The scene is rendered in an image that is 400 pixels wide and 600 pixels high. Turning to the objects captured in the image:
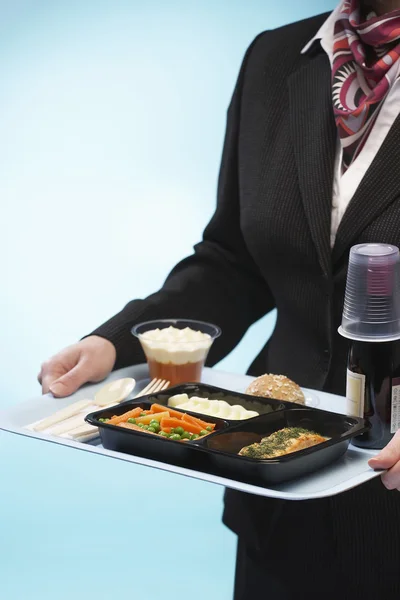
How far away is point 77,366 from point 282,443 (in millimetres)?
511

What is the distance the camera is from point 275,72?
234cm

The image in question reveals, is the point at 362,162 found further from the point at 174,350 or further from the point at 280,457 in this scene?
the point at 280,457

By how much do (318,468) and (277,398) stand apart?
30cm

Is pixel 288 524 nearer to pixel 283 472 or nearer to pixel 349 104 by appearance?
pixel 283 472

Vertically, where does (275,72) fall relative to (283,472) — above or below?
above

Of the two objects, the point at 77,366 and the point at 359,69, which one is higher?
the point at 359,69

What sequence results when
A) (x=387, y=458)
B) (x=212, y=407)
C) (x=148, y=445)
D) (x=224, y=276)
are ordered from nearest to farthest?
(x=387, y=458) → (x=148, y=445) → (x=212, y=407) → (x=224, y=276)

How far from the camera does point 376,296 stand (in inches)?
68.5

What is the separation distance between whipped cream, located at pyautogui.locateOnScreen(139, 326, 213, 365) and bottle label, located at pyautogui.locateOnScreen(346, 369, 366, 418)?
0.44 meters

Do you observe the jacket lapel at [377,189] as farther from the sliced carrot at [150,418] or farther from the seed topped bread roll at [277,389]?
the sliced carrot at [150,418]

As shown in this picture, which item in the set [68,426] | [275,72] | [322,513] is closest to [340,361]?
[322,513]

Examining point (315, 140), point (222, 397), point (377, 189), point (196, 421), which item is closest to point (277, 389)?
point (222, 397)

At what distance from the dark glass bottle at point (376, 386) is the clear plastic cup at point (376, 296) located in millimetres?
21

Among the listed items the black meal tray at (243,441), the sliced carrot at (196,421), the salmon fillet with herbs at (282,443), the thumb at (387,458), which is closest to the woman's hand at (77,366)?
the black meal tray at (243,441)
